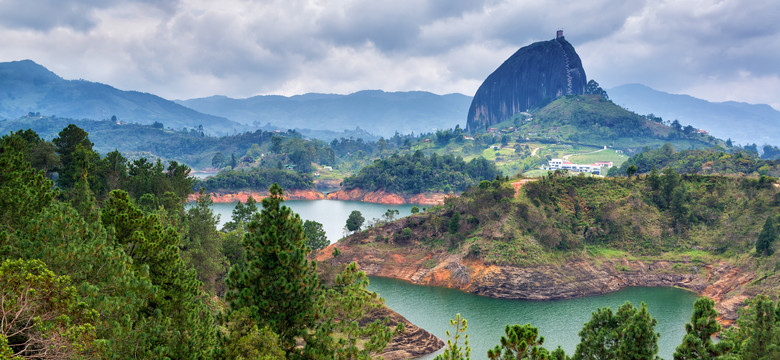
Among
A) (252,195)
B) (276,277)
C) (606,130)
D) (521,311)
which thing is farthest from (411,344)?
(606,130)

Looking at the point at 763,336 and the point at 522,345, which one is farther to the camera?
the point at 763,336

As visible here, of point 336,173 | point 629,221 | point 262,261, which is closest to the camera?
point 262,261

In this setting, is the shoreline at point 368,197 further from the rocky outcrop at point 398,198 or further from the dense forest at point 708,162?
the dense forest at point 708,162

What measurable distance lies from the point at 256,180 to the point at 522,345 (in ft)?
368

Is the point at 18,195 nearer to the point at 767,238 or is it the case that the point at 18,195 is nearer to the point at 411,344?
the point at 411,344

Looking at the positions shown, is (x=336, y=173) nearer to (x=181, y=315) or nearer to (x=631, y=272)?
(x=631, y=272)

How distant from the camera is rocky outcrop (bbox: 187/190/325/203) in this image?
117125mm

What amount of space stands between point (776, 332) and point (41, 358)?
23846mm

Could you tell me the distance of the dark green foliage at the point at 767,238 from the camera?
47219 mm

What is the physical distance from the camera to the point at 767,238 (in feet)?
155

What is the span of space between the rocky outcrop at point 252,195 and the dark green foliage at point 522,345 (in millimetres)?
104356

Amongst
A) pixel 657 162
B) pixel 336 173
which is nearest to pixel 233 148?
pixel 336 173

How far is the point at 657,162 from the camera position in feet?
349

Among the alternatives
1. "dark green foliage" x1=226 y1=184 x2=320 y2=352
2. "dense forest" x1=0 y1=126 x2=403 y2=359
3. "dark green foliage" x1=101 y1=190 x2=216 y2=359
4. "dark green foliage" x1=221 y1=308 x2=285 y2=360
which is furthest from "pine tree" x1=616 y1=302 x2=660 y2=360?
"dark green foliage" x1=101 y1=190 x2=216 y2=359
